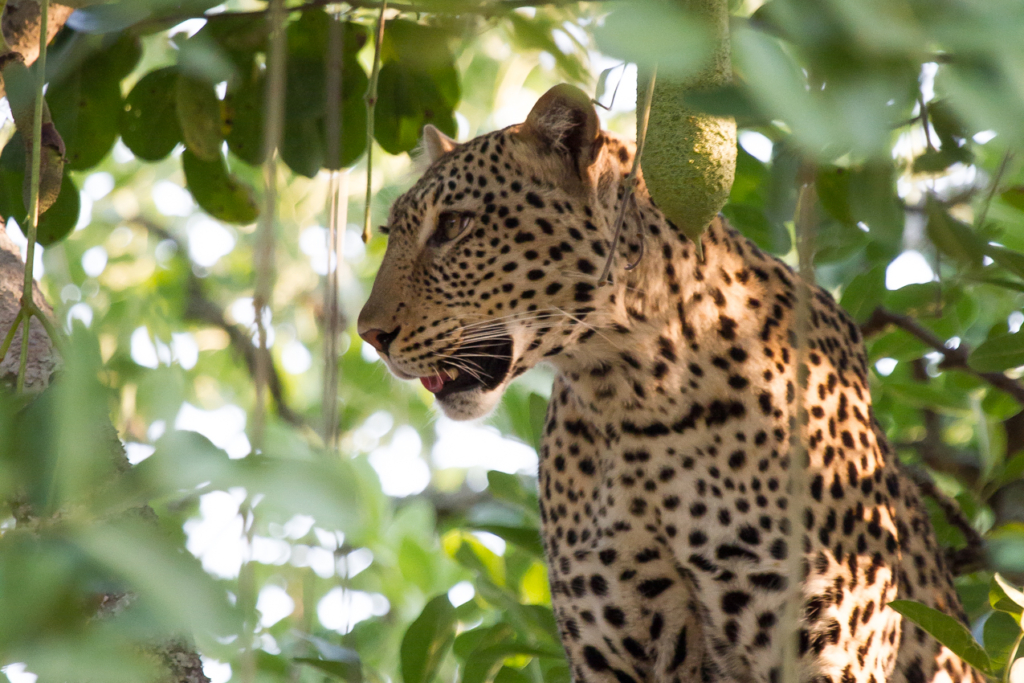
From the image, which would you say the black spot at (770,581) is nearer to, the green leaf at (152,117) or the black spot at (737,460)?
the black spot at (737,460)

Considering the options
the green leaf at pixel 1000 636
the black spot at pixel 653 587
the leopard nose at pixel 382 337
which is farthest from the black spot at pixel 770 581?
the leopard nose at pixel 382 337

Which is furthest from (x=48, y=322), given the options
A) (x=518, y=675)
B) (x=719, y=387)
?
(x=518, y=675)

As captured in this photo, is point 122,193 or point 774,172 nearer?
point 774,172

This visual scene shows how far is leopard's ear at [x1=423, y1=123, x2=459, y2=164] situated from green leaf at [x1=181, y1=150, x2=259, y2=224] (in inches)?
23.6

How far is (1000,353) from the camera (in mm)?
3285

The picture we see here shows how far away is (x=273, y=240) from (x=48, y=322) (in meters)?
0.39

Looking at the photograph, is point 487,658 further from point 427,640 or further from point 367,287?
point 367,287

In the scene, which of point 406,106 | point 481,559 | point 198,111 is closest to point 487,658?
point 481,559

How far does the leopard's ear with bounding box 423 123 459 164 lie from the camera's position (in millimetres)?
3540

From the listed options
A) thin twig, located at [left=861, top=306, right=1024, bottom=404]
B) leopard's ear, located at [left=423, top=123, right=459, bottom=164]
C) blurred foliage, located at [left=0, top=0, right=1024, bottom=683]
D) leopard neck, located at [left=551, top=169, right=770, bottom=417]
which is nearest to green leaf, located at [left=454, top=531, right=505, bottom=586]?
blurred foliage, located at [left=0, top=0, right=1024, bottom=683]

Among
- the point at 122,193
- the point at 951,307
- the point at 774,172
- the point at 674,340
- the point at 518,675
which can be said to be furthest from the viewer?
the point at 122,193

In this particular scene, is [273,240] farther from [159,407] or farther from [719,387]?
[719,387]

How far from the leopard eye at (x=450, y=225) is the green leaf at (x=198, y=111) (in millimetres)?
757

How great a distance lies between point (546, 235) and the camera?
10.6ft
